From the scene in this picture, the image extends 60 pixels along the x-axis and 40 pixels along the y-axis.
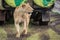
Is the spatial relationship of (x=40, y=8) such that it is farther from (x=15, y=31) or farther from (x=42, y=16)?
(x=15, y=31)

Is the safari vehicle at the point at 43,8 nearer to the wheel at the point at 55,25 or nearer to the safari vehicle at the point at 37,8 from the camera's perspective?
the safari vehicle at the point at 37,8

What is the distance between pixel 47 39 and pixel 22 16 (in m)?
0.58

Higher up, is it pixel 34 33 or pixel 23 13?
pixel 23 13

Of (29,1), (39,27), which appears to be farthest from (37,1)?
(39,27)

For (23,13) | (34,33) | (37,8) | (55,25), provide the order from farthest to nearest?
(55,25) < (37,8) < (34,33) < (23,13)

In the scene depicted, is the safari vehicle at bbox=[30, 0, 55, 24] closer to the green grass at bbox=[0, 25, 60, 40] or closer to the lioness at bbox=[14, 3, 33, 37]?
the green grass at bbox=[0, 25, 60, 40]

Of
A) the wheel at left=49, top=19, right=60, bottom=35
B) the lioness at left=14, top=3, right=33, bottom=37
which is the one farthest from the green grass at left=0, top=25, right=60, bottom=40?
A: the lioness at left=14, top=3, right=33, bottom=37

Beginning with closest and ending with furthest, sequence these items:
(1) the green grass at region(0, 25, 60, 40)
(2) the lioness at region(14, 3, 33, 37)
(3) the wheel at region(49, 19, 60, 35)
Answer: (2) the lioness at region(14, 3, 33, 37)
(1) the green grass at region(0, 25, 60, 40)
(3) the wheel at region(49, 19, 60, 35)

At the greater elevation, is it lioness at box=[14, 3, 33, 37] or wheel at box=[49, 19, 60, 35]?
lioness at box=[14, 3, 33, 37]

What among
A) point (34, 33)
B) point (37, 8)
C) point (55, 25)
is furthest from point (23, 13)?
point (55, 25)

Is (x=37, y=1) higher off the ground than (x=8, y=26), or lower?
higher

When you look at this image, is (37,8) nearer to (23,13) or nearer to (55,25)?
(55,25)

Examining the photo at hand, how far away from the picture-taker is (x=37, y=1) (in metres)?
4.66

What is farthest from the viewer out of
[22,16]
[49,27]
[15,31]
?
[49,27]
